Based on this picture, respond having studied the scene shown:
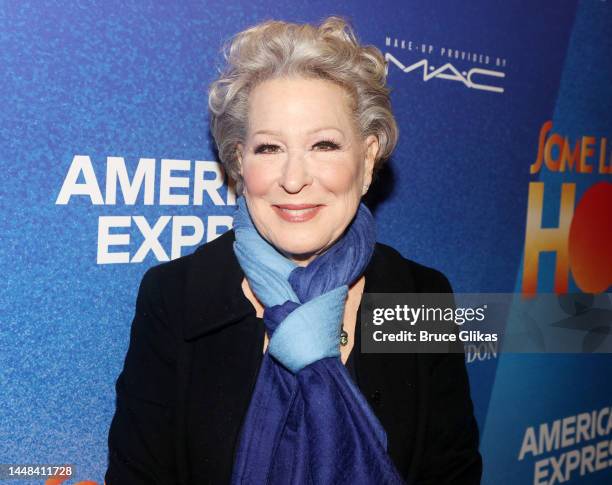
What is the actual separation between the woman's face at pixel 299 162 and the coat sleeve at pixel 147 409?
0.30 meters

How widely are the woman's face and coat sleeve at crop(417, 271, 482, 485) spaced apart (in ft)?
1.34

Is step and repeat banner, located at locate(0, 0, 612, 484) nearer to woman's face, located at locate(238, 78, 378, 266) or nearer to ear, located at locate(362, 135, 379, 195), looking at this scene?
woman's face, located at locate(238, 78, 378, 266)

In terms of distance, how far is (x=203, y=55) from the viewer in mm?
1680

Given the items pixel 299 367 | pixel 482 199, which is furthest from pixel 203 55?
pixel 482 199

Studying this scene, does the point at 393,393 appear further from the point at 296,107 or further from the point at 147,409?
the point at 296,107

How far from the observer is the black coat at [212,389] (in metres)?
1.44

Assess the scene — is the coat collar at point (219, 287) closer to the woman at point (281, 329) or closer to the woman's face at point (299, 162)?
the woman at point (281, 329)

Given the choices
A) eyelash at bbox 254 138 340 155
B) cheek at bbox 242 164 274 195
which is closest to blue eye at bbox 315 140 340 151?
eyelash at bbox 254 138 340 155

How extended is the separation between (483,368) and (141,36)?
4.77ft

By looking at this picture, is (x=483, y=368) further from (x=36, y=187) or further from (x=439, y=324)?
(x=36, y=187)

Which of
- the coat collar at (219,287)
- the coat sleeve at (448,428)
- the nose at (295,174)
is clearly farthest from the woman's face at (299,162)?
the coat sleeve at (448,428)

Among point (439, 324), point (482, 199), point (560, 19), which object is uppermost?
point (560, 19)

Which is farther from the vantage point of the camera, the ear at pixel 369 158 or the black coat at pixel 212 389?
the ear at pixel 369 158

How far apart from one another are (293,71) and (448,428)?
0.85 metres
